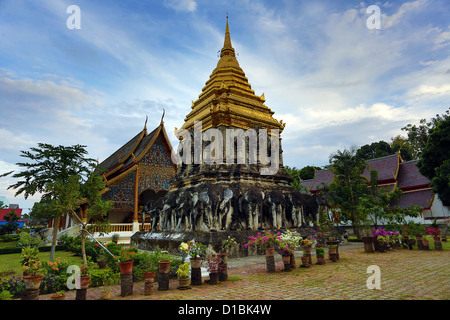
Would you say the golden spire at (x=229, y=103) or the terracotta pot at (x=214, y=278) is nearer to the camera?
the terracotta pot at (x=214, y=278)

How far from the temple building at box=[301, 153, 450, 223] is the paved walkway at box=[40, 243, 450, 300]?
13245 millimetres

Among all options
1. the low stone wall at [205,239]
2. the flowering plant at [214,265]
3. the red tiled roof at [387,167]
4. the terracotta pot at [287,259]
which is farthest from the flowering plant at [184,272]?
the red tiled roof at [387,167]

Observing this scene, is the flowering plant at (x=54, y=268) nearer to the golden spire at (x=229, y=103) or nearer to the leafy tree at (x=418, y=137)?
the golden spire at (x=229, y=103)

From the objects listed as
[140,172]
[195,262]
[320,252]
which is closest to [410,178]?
[320,252]

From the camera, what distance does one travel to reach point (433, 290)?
468cm

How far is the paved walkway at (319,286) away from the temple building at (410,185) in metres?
13.2

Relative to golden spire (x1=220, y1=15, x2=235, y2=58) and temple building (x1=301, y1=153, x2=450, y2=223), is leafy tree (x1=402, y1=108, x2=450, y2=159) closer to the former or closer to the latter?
temple building (x1=301, y1=153, x2=450, y2=223)

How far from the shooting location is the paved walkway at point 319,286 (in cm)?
452

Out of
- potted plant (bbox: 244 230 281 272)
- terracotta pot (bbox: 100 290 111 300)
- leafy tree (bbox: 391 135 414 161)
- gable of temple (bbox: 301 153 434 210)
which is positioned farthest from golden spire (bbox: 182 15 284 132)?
leafy tree (bbox: 391 135 414 161)

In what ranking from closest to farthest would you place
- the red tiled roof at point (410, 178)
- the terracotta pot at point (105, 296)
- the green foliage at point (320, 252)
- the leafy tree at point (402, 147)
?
the terracotta pot at point (105, 296) → the green foliage at point (320, 252) → the red tiled roof at point (410, 178) → the leafy tree at point (402, 147)

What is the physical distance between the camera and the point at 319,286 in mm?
5172
